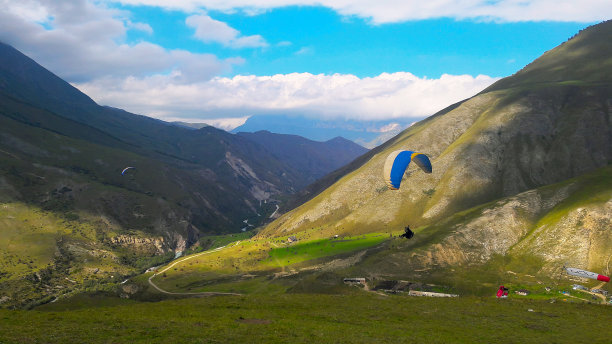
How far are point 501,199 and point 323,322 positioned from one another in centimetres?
10432

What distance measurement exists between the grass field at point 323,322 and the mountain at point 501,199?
35.9 meters

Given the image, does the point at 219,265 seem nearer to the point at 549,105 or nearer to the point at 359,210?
the point at 359,210

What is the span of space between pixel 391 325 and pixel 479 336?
9.70 m

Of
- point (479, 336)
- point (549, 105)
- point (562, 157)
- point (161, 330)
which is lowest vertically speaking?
point (479, 336)

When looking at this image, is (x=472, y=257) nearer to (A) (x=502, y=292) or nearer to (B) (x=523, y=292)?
(B) (x=523, y=292)

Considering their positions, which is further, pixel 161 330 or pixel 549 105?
pixel 549 105

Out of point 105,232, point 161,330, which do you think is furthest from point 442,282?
point 105,232

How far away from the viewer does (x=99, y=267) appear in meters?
146

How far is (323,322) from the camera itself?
147 feet

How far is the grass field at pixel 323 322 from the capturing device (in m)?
35.3

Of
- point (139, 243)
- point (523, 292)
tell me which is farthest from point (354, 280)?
point (139, 243)

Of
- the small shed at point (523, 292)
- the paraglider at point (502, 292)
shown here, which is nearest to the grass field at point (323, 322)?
the paraglider at point (502, 292)

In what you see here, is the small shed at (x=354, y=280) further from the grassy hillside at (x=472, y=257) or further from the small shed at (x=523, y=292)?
the small shed at (x=523, y=292)

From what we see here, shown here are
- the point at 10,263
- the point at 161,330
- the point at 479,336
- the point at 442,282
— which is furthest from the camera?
the point at 10,263
